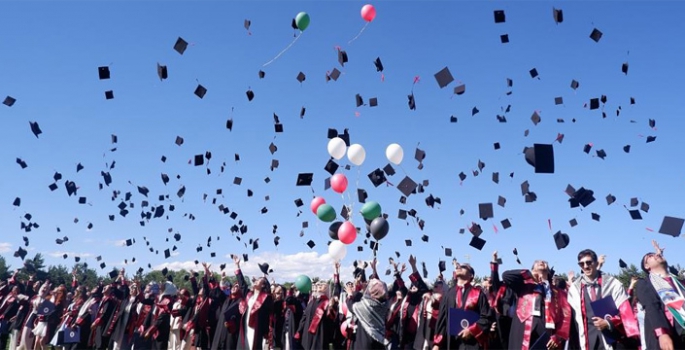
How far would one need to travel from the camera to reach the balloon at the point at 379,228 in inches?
353

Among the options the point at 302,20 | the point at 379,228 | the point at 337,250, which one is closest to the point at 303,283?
the point at 337,250

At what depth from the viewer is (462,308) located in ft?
20.5

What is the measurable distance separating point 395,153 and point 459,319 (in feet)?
15.6

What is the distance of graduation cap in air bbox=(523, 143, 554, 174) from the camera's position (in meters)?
8.02

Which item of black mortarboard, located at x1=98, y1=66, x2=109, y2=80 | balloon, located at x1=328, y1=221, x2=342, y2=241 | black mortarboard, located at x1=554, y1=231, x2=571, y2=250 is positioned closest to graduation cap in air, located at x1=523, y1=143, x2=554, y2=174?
black mortarboard, located at x1=554, y1=231, x2=571, y2=250

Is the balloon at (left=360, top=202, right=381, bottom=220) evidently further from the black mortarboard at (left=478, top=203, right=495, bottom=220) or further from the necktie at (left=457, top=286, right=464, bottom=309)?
the necktie at (left=457, top=286, right=464, bottom=309)

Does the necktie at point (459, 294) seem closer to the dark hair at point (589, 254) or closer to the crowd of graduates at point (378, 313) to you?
the crowd of graduates at point (378, 313)

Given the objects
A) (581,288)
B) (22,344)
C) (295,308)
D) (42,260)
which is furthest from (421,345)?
(42,260)

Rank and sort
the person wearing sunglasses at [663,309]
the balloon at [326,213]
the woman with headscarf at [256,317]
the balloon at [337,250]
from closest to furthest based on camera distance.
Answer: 1. the person wearing sunglasses at [663,309]
2. the woman with headscarf at [256,317]
3. the balloon at [337,250]
4. the balloon at [326,213]

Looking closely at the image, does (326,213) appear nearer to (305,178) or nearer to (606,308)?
(305,178)

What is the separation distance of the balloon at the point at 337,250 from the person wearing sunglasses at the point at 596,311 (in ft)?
14.9

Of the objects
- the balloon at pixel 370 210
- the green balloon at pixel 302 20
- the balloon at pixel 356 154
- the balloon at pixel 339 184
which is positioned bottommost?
the balloon at pixel 370 210

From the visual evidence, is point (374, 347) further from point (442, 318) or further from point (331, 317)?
point (331, 317)

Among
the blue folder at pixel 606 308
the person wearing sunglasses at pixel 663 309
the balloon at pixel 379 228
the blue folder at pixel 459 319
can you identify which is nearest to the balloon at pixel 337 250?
the balloon at pixel 379 228
